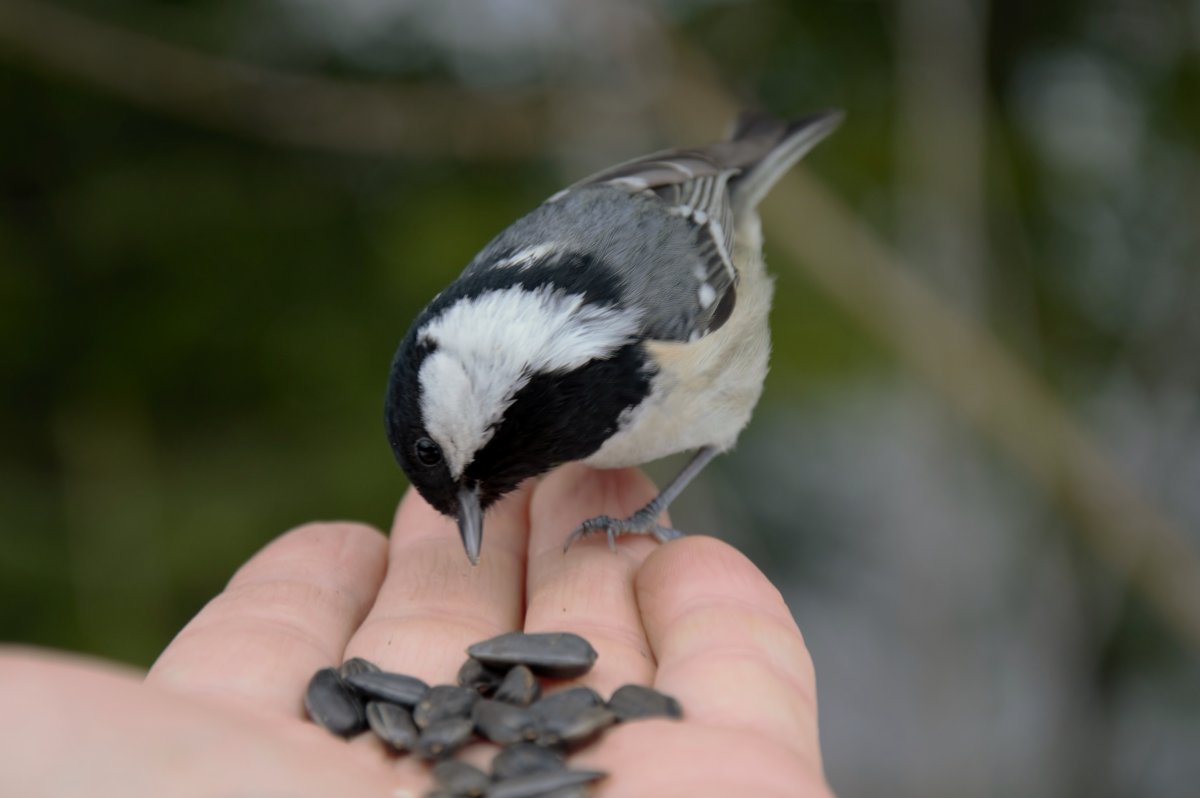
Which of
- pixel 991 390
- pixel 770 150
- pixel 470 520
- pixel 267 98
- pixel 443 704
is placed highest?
pixel 267 98

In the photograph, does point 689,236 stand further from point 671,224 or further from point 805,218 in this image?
point 805,218

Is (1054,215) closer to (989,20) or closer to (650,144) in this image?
(989,20)

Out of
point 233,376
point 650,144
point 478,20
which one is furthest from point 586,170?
point 233,376

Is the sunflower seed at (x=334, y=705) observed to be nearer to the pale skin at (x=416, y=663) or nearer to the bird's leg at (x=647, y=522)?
the pale skin at (x=416, y=663)

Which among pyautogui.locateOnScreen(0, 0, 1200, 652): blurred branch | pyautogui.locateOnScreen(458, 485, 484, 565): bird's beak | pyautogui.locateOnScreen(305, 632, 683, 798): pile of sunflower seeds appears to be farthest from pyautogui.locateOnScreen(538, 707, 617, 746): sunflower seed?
pyautogui.locateOnScreen(0, 0, 1200, 652): blurred branch

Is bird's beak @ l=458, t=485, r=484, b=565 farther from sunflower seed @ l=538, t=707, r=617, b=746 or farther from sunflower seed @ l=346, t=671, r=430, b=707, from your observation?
sunflower seed @ l=538, t=707, r=617, b=746

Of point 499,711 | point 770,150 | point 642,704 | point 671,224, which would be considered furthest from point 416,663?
point 770,150
